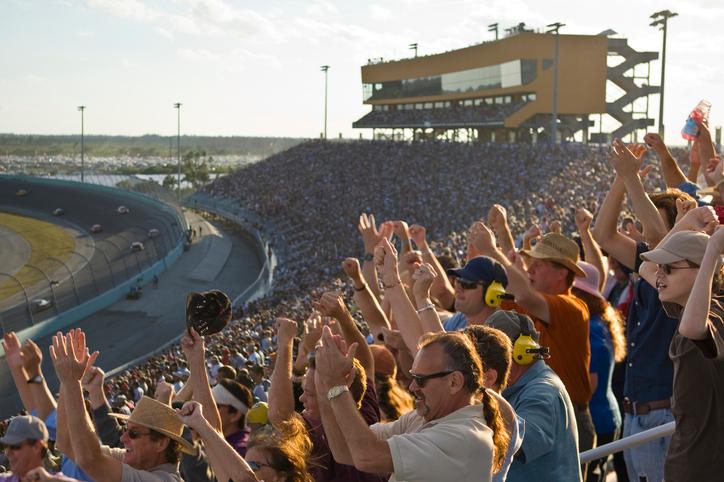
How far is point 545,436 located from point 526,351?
0.47 m

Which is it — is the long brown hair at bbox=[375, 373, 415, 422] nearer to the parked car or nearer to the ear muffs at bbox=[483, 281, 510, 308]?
the ear muffs at bbox=[483, 281, 510, 308]

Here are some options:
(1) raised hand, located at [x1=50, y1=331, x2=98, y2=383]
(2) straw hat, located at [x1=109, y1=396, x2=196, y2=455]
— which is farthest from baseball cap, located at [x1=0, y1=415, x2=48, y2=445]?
(2) straw hat, located at [x1=109, y1=396, x2=196, y2=455]

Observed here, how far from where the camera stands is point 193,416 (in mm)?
3936

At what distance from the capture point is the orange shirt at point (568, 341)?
5.50 meters

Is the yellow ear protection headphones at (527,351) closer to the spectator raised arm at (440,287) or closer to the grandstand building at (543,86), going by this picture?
the spectator raised arm at (440,287)

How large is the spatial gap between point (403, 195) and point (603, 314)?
40.8 meters

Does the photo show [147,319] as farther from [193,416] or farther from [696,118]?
[193,416]

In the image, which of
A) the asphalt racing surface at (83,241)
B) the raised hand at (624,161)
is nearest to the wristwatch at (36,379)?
the raised hand at (624,161)

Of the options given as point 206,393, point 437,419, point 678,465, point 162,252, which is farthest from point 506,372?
point 162,252

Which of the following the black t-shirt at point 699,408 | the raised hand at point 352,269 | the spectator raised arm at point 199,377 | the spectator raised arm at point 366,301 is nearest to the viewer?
the black t-shirt at point 699,408

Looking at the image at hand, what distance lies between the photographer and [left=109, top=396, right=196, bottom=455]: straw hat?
15.0 ft

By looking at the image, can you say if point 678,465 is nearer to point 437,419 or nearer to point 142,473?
point 437,419

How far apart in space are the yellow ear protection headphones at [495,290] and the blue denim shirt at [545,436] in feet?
2.80

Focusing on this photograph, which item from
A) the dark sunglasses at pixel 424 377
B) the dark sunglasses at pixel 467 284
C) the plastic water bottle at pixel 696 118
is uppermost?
the plastic water bottle at pixel 696 118
